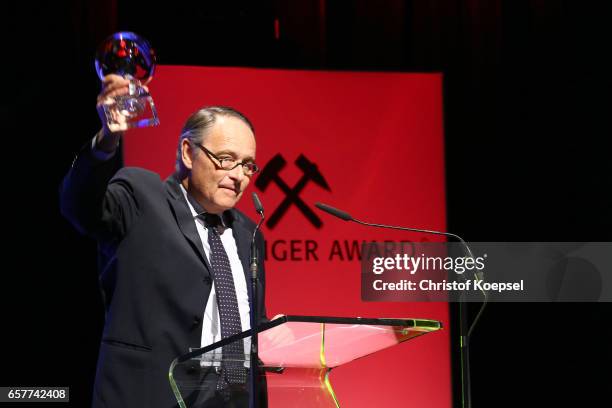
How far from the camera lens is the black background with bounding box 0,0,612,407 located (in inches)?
160

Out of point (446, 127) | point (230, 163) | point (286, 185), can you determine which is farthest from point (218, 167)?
point (446, 127)

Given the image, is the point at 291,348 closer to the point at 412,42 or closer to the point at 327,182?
the point at 327,182

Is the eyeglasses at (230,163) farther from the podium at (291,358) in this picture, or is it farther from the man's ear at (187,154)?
the podium at (291,358)

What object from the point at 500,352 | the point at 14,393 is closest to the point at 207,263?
the point at 14,393

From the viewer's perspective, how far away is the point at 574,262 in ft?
14.4

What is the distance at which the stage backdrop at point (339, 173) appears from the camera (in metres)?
4.09

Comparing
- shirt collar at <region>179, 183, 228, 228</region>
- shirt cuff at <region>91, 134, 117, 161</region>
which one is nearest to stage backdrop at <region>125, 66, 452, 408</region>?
shirt collar at <region>179, 183, 228, 228</region>

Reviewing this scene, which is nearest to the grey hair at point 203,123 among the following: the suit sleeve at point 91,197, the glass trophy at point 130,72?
the suit sleeve at point 91,197

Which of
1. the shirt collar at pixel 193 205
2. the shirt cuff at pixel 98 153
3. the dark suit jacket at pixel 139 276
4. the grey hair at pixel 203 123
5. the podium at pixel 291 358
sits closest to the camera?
the podium at pixel 291 358

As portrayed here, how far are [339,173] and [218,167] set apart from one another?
5.03 ft

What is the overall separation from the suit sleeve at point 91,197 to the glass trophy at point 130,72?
0.18 m

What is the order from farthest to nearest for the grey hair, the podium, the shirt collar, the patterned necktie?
1. the grey hair
2. the shirt collar
3. the patterned necktie
4. the podium

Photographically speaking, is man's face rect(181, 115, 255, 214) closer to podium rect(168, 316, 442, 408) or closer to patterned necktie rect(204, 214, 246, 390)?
patterned necktie rect(204, 214, 246, 390)

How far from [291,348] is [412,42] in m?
3.03
